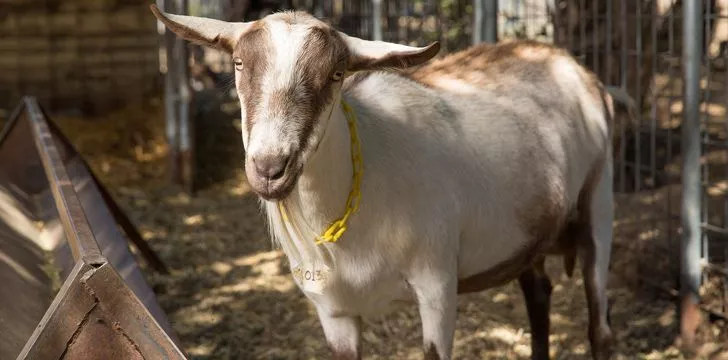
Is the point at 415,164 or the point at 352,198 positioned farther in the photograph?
the point at 415,164

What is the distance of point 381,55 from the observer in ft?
10.2

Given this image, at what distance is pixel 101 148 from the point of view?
30.6ft

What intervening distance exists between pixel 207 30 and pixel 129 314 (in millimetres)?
1112

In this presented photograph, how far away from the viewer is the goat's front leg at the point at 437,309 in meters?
3.57

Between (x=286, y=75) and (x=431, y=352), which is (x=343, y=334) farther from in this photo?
(x=286, y=75)

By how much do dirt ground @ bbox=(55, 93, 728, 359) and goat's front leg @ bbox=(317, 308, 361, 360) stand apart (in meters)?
1.46

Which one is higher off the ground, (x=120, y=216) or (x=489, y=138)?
(x=489, y=138)

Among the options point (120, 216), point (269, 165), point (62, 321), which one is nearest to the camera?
point (62, 321)

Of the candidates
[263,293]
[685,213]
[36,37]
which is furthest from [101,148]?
[685,213]

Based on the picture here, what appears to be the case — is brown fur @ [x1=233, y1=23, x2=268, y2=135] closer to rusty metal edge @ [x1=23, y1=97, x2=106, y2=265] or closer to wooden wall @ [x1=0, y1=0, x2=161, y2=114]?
rusty metal edge @ [x1=23, y1=97, x2=106, y2=265]

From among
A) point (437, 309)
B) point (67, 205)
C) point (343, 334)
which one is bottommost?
point (343, 334)

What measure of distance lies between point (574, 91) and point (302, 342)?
1.93 meters

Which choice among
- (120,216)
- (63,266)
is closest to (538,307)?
(63,266)

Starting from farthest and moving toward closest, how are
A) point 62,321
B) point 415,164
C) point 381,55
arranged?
1. point 415,164
2. point 381,55
3. point 62,321
